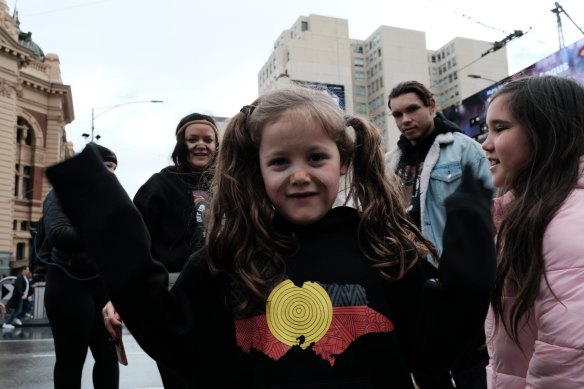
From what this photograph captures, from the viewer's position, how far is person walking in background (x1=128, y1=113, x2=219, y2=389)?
3197 mm

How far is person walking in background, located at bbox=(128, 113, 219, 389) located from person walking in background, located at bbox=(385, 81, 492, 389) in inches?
47.3

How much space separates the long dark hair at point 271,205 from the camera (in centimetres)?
150

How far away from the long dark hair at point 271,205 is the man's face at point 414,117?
80.8 inches

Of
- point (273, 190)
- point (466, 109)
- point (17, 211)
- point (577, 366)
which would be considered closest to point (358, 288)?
point (273, 190)

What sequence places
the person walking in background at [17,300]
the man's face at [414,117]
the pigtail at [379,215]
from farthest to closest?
1. the person walking in background at [17,300]
2. the man's face at [414,117]
3. the pigtail at [379,215]

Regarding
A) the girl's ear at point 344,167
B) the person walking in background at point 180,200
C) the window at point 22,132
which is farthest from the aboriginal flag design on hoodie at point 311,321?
the window at point 22,132

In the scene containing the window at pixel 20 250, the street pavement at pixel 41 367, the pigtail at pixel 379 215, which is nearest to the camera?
the pigtail at pixel 379 215

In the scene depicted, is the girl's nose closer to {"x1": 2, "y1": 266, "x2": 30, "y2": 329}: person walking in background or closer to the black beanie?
the black beanie

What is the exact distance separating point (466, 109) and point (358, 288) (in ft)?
109

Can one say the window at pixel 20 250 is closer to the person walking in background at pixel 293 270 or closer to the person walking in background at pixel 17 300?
the person walking in background at pixel 17 300

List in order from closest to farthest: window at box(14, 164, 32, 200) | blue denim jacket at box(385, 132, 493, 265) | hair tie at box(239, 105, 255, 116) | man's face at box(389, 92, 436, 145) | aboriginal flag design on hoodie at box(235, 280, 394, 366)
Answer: aboriginal flag design on hoodie at box(235, 280, 394, 366) → hair tie at box(239, 105, 255, 116) → blue denim jacket at box(385, 132, 493, 265) → man's face at box(389, 92, 436, 145) → window at box(14, 164, 32, 200)

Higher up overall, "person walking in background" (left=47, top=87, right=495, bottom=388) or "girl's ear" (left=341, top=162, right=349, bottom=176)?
"girl's ear" (left=341, top=162, right=349, bottom=176)

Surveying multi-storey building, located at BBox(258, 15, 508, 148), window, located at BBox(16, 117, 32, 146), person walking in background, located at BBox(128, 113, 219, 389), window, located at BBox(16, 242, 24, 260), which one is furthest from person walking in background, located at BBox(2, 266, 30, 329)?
multi-storey building, located at BBox(258, 15, 508, 148)

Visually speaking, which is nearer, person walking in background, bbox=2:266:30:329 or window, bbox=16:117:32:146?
person walking in background, bbox=2:266:30:329
